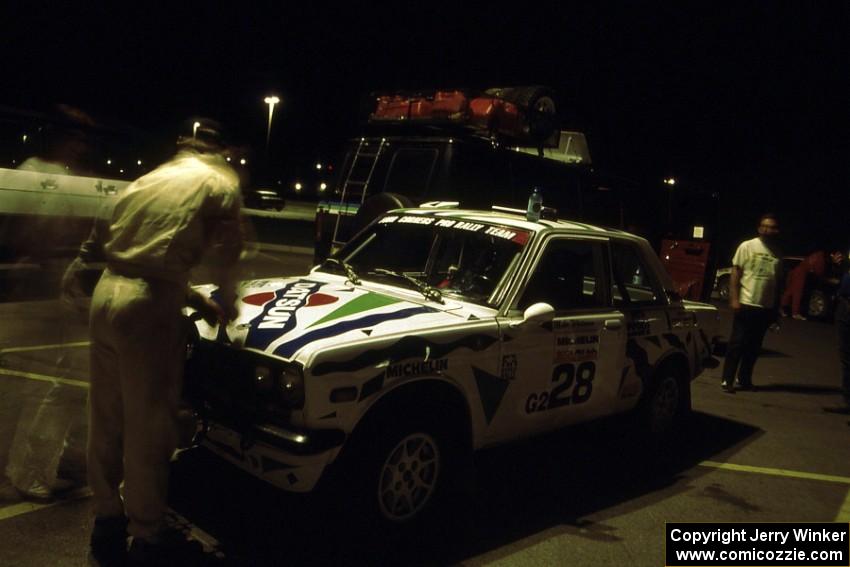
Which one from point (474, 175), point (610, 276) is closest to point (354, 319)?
point (610, 276)

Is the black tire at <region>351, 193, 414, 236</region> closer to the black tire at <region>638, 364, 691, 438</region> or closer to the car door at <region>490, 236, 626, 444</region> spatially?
the car door at <region>490, 236, 626, 444</region>

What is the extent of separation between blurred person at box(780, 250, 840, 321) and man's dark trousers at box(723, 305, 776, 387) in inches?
384

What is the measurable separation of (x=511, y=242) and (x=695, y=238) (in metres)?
8.13

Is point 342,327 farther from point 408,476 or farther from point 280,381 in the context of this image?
point 408,476

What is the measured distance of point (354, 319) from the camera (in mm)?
3857

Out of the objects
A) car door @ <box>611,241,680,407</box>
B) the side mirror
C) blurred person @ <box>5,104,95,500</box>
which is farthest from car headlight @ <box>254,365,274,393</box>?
car door @ <box>611,241,680,407</box>

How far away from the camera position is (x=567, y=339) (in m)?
4.64

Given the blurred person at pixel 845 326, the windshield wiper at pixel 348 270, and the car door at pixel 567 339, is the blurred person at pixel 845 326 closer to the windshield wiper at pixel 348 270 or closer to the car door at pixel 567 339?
the car door at pixel 567 339

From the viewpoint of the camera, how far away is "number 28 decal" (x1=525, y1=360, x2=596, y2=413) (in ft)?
14.8

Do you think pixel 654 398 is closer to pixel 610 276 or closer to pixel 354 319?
pixel 610 276

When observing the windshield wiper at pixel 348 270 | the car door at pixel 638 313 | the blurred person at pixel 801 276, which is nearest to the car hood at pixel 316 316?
the windshield wiper at pixel 348 270

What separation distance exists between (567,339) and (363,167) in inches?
204

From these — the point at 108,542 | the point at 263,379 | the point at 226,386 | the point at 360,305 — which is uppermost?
the point at 360,305

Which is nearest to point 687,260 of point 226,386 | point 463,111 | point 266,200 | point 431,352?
point 463,111
